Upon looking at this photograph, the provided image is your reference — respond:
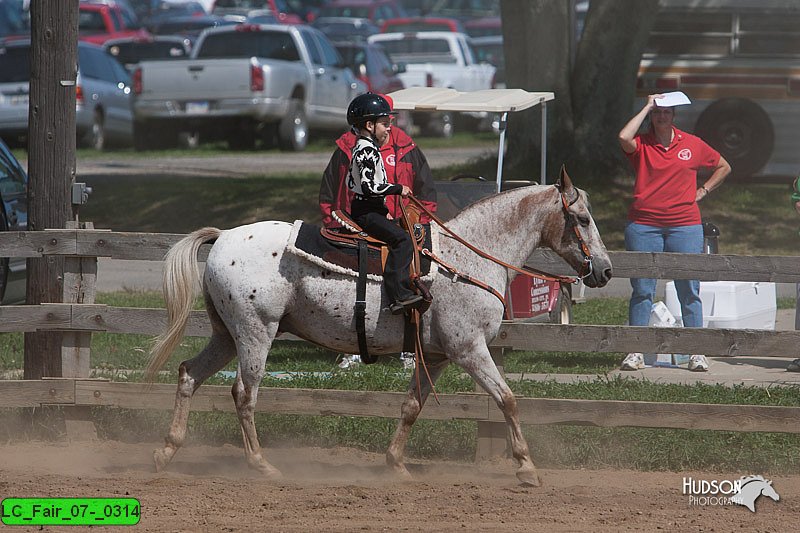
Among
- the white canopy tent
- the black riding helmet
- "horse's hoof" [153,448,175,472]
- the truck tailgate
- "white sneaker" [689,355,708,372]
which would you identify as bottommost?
"white sneaker" [689,355,708,372]

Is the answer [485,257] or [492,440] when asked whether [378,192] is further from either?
[492,440]

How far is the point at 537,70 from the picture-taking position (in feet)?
57.0

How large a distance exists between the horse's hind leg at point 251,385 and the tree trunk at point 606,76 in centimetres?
1064

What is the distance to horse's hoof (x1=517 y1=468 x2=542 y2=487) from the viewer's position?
7504 millimetres

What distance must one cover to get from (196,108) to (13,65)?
362cm

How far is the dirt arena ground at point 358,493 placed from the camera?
22.1ft

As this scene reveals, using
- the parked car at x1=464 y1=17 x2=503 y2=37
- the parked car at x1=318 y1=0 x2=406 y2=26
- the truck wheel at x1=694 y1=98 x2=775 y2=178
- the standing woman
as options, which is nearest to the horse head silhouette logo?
the standing woman

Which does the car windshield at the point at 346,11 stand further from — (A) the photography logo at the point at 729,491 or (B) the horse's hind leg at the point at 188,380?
(A) the photography logo at the point at 729,491

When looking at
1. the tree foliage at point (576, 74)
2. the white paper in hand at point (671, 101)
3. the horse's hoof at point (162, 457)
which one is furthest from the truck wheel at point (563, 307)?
the tree foliage at point (576, 74)

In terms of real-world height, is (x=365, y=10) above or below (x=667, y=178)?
A: above

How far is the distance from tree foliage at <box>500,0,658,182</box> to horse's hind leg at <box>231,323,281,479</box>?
1000cm

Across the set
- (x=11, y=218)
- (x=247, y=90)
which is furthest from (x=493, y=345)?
(x=247, y=90)

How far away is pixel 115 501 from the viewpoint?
693cm

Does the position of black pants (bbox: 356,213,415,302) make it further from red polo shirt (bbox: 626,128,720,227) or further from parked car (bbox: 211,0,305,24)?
parked car (bbox: 211,0,305,24)
